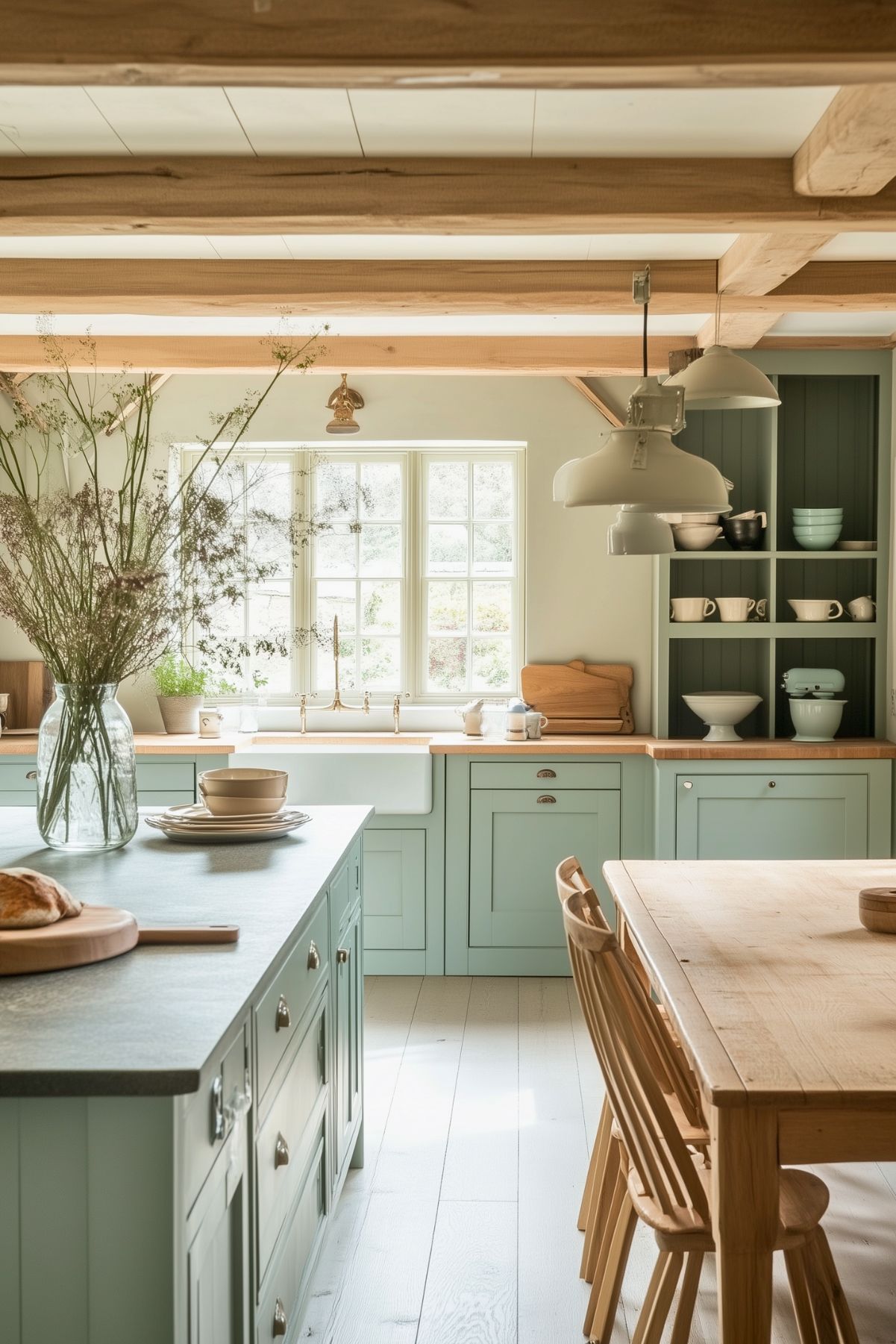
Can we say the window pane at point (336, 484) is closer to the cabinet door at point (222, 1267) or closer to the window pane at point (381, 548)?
the window pane at point (381, 548)

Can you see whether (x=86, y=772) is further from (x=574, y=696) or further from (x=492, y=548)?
(x=492, y=548)

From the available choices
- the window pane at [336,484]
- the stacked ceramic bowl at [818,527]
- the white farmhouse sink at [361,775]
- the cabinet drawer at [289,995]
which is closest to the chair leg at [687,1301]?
the cabinet drawer at [289,995]

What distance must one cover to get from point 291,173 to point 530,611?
277 centimetres

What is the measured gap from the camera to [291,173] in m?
2.98

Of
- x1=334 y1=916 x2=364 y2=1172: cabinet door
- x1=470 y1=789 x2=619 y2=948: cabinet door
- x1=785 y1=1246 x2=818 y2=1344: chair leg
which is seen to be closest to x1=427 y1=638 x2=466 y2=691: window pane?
x1=470 y1=789 x2=619 y2=948: cabinet door

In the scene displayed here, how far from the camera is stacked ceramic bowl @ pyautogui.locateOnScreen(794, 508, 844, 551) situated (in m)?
5.11

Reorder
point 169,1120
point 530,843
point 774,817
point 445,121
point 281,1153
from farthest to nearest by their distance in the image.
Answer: point 530,843, point 774,817, point 445,121, point 281,1153, point 169,1120

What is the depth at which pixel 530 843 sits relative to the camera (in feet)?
16.3

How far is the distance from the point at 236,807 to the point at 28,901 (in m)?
1.09

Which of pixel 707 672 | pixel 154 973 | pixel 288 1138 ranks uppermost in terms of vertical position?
pixel 707 672

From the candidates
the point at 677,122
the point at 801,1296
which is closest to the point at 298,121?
the point at 677,122

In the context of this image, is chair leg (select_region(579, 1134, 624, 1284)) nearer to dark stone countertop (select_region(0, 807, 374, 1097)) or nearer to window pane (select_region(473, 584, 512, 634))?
dark stone countertop (select_region(0, 807, 374, 1097))

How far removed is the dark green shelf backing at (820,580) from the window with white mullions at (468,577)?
1250 millimetres

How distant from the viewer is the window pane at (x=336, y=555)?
5.71 m
